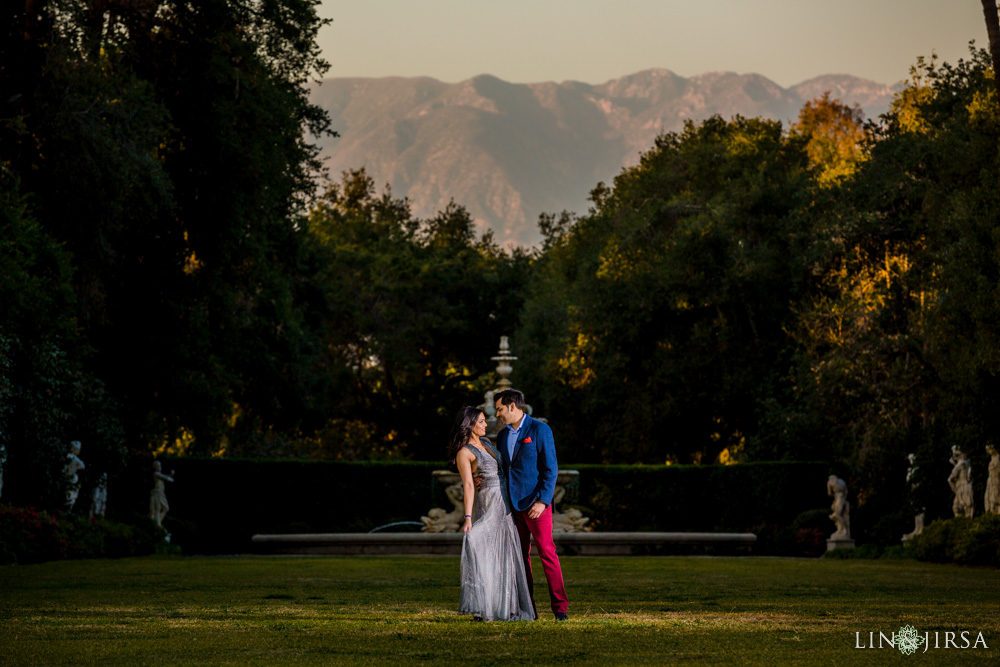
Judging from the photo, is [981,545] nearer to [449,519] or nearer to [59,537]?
[449,519]

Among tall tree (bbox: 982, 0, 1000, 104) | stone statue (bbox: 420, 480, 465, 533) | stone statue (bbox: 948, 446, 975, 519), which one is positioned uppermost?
tall tree (bbox: 982, 0, 1000, 104)

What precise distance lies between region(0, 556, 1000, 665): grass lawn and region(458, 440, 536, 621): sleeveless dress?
0.25m

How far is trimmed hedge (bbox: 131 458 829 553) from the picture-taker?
30.5 meters

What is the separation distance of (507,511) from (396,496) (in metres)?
23.0

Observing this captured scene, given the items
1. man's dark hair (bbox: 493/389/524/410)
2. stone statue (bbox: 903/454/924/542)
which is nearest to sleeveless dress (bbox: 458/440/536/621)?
man's dark hair (bbox: 493/389/524/410)

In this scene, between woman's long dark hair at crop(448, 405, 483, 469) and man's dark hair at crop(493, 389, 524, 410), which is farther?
woman's long dark hair at crop(448, 405, 483, 469)

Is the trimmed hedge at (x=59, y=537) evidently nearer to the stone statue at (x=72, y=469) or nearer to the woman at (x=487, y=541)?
the stone statue at (x=72, y=469)

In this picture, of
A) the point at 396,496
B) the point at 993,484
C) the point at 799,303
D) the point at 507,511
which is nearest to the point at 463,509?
the point at 396,496

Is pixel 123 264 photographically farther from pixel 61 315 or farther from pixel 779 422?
pixel 779 422

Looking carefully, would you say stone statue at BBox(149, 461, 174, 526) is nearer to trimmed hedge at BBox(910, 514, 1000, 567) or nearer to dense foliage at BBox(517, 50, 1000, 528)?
dense foliage at BBox(517, 50, 1000, 528)

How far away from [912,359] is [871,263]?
3.04 m

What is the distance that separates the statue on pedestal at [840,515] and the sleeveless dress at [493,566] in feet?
62.4

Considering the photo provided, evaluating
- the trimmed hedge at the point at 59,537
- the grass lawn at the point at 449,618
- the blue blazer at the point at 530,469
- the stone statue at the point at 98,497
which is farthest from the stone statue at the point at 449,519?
the blue blazer at the point at 530,469

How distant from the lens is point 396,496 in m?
32.0
